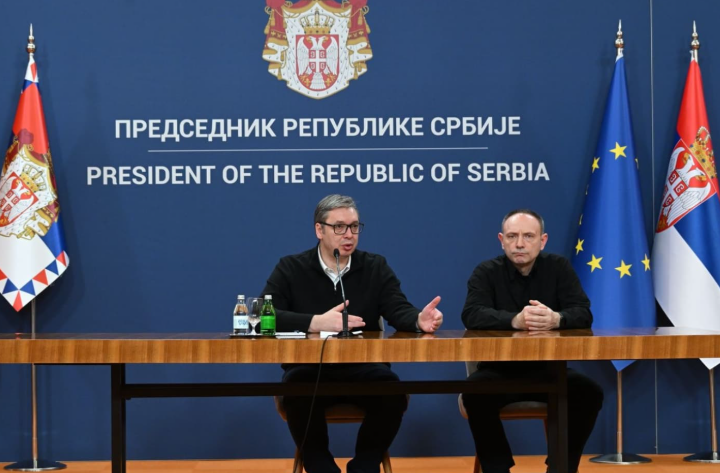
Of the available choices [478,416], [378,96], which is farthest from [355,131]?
[478,416]

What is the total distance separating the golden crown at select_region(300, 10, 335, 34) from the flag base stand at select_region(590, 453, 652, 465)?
2.65m

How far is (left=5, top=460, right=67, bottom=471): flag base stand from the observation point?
14.7 ft

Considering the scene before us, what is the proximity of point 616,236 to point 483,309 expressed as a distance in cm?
142

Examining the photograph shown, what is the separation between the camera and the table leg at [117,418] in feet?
9.75

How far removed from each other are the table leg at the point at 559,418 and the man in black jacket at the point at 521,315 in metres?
0.06

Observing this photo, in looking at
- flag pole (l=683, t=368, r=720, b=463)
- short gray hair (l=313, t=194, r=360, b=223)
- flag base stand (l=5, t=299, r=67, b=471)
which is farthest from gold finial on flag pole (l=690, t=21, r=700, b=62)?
flag base stand (l=5, t=299, r=67, b=471)

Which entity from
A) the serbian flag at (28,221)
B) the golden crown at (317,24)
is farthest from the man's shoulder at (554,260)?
the serbian flag at (28,221)

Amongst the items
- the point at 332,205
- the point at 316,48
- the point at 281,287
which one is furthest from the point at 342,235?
the point at 316,48

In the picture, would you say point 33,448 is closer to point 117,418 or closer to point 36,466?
point 36,466

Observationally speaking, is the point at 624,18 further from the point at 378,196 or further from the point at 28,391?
the point at 28,391

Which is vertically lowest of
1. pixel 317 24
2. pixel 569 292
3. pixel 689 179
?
pixel 569 292

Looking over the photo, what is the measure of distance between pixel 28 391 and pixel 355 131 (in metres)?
2.21

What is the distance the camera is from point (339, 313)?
9.92 ft

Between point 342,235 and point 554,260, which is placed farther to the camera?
point 554,260
